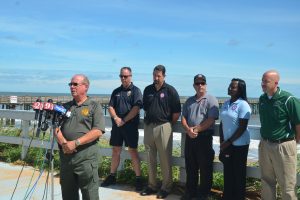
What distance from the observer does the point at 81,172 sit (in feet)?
15.9

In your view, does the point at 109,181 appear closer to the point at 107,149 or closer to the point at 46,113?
the point at 107,149

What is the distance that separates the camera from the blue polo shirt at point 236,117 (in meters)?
5.70

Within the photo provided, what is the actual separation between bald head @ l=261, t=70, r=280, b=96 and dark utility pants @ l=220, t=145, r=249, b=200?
3.01ft

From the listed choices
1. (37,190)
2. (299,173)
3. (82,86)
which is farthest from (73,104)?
(299,173)

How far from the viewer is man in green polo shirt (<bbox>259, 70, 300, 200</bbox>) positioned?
17.0ft

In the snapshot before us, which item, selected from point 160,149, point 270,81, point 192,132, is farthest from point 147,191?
point 270,81

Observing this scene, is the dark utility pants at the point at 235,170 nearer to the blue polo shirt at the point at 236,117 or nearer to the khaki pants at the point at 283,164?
the blue polo shirt at the point at 236,117

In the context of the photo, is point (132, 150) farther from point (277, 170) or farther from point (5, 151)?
point (5, 151)

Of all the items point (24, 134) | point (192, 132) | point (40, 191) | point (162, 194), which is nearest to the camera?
point (192, 132)

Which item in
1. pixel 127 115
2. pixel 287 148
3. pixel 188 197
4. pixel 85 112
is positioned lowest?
pixel 188 197

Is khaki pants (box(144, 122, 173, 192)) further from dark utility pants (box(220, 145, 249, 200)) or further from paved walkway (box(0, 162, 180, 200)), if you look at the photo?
dark utility pants (box(220, 145, 249, 200))

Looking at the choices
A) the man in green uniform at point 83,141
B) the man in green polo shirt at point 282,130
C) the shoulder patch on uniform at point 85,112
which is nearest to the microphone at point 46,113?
the man in green uniform at point 83,141

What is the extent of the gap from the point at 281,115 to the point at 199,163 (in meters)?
1.52

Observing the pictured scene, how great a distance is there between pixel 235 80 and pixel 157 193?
215cm
